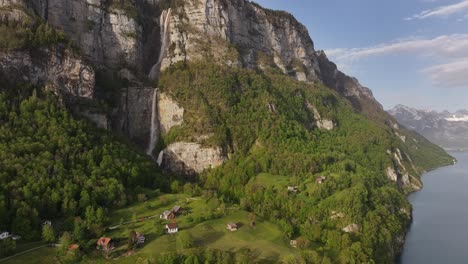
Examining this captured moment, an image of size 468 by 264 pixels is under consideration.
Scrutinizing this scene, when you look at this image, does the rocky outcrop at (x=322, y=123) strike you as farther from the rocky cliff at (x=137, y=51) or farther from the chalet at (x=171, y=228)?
the chalet at (x=171, y=228)

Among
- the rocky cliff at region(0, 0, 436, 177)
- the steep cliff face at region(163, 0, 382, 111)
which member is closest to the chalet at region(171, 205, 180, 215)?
the rocky cliff at region(0, 0, 436, 177)

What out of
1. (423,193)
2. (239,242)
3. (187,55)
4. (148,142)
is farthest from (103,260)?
(423,193)

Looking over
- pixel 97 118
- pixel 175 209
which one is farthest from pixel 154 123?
pixel 175 209

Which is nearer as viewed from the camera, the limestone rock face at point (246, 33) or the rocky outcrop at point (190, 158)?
the rocky outcrop at point (190, 158)

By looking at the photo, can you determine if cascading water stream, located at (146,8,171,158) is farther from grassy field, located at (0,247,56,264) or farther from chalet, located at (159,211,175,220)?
grassy field, located at (0,247,56,264)

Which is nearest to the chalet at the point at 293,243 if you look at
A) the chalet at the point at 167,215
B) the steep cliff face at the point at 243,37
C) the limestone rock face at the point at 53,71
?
the chalet at the point at 167,215

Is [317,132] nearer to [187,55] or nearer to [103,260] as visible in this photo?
[187,55]
